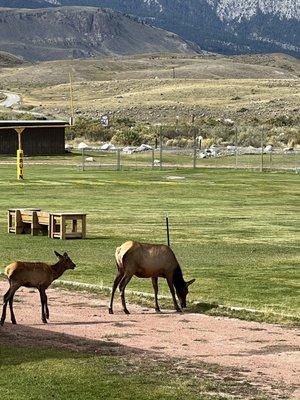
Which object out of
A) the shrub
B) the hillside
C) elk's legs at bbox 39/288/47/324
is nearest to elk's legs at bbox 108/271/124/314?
elk's legs at bbox 39/288/47/324

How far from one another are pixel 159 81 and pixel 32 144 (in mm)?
101762

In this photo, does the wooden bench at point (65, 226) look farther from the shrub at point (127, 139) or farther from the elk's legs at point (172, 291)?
the shrub at point (127, 139)

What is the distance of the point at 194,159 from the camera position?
71.6 meters

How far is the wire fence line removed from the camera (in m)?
72.7

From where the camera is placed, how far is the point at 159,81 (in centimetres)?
18562

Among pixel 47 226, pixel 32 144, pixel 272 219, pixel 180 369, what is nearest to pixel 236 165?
pixel 32 144

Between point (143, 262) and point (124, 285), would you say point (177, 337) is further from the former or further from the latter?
point (124, 285)

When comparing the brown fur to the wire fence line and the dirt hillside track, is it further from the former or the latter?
the wire fence line

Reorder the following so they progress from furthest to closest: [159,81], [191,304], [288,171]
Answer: [159,81], [288,171], [191,304]

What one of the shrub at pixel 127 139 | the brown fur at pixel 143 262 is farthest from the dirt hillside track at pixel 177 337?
the shrub at pixel 127 139

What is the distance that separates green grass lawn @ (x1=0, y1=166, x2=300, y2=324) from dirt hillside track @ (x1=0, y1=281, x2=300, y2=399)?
1674 mm

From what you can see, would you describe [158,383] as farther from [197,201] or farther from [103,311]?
[197,201]

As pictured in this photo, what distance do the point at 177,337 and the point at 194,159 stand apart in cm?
5187

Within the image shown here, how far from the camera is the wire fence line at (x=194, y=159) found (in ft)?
238
